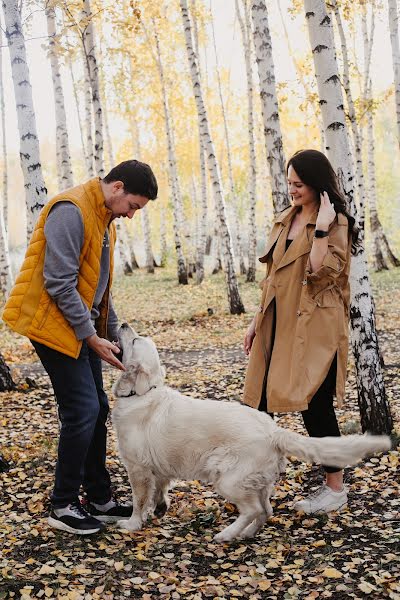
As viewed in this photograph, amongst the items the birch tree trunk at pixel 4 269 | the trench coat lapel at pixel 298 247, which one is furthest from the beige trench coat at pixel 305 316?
the birch tree trunk at pixel 4 269

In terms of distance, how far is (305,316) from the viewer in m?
4.00

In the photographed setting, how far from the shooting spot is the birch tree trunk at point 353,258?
5125 millimetres

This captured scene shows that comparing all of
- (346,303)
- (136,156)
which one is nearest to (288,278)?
(346,303)

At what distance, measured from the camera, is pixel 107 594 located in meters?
3.32

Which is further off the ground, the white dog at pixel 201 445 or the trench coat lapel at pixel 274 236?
the trench coat lapel at pixel 274 236

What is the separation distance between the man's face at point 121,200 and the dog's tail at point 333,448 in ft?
5.87

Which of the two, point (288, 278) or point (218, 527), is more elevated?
point (288, 278)

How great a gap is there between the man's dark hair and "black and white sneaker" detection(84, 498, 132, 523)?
89.8 inches

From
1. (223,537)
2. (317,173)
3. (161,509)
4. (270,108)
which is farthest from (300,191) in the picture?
(270,108)

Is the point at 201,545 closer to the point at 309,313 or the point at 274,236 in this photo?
the point at 309,313

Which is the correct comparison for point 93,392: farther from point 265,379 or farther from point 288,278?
point 288,278

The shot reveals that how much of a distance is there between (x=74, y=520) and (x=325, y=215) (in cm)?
262

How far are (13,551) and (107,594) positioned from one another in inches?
32.5

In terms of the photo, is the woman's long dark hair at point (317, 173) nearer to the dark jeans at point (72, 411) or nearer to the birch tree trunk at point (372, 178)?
the dark jeans at point (72, 411)
